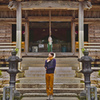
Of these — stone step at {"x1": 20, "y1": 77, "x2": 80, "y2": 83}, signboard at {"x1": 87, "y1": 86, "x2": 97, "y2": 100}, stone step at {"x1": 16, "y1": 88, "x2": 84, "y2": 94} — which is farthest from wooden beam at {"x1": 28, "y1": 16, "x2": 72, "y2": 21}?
signboard at {"x1": 87, "y1": 86, "x2": 97, "y2": 100}

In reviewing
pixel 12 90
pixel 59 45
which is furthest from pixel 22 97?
pixel 59 45

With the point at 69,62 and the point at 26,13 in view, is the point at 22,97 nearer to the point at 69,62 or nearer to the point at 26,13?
the point at 69,62

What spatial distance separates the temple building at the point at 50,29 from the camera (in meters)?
10.7

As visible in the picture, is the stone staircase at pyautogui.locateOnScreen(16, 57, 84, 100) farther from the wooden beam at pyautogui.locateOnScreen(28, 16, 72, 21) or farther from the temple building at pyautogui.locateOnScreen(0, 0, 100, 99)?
the wooden beam at pyautogui.locateOnScreen(28, 16, 72, 21)

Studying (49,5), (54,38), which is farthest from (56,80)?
(54,38)

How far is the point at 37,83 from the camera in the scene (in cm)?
857

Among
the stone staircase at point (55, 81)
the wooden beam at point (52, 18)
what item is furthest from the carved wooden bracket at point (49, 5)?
the stone staircase at point (55, 81)

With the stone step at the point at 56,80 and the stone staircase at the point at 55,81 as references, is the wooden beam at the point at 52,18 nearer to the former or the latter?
the stone staircase at the point at 55,81

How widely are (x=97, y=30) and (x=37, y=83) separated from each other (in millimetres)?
7515

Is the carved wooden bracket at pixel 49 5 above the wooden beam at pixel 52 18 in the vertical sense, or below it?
above

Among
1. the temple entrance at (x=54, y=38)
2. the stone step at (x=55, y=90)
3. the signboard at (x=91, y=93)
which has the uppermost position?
the temple entrance at (x=54, y=38)

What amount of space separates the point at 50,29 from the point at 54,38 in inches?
167

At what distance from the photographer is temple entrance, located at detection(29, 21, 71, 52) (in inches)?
629

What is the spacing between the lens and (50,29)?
42.1 ft
